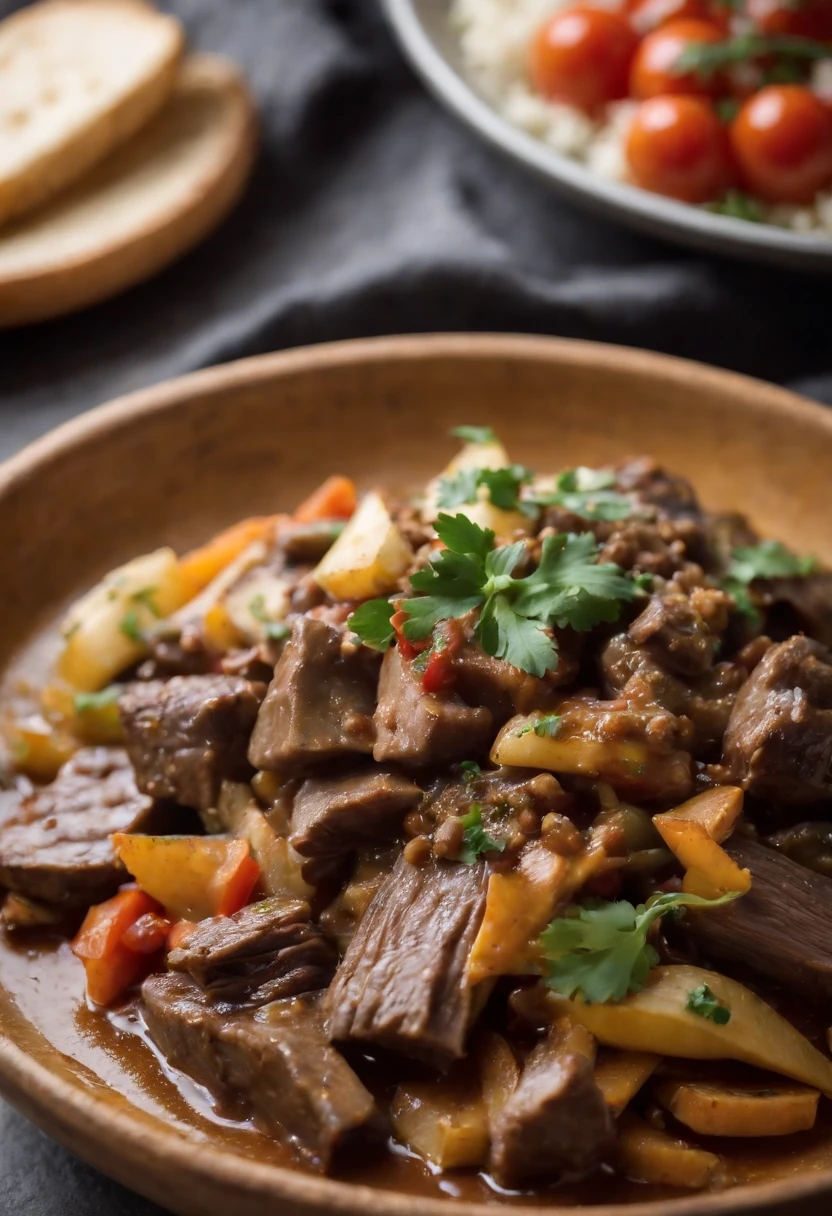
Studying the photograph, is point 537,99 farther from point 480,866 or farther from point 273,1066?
point 273,1066

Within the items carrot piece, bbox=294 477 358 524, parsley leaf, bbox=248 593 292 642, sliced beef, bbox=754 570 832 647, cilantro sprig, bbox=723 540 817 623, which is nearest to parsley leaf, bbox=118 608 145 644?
parsley leaf, bbox=248 593 292 642

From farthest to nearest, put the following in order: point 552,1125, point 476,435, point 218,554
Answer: point 218,554
point 476,435
point 552,1125

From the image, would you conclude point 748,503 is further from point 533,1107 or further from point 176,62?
point 176,62

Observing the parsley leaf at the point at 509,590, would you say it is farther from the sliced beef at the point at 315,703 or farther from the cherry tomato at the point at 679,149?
the cherry tomato at the point at 679,149

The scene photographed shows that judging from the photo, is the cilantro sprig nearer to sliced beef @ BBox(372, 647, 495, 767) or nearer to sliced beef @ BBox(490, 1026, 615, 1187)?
sliced beef @ BBox(372, 647, 495, 767)

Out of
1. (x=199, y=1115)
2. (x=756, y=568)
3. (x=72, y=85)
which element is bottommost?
(x=756, y=568)

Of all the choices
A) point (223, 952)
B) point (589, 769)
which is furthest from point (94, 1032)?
point (589, 769)

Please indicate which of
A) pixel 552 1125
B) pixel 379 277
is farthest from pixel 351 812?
pixel 379 277
